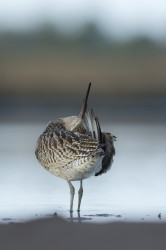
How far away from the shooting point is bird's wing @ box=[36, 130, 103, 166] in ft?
34.8

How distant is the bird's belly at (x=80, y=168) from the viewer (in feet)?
34.9

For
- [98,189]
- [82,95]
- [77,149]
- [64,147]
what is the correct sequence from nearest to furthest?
[77,149] < [64,147] < [98,189] < [82,95]

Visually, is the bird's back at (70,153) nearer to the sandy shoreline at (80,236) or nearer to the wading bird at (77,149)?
the wading bird at (77,149)

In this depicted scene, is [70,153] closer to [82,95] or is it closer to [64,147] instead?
[64,147]

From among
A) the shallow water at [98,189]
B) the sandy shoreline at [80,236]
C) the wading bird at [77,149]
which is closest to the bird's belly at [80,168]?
the wading bird at [77,149]

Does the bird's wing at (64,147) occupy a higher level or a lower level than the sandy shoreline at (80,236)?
higher

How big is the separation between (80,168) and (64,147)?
0.25 metres

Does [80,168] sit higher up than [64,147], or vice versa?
[64,147]

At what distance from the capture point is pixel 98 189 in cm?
1245

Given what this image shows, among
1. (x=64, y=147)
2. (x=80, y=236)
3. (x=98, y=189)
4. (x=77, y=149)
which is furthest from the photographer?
(x=98, y=189)

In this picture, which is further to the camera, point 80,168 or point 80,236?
point 80,168

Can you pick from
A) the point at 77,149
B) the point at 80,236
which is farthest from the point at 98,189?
the point at 80,236

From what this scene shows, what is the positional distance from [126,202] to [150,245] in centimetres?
296

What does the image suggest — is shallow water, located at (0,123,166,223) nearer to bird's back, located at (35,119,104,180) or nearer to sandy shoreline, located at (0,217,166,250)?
bird's back, located at (35,119,104,180)
